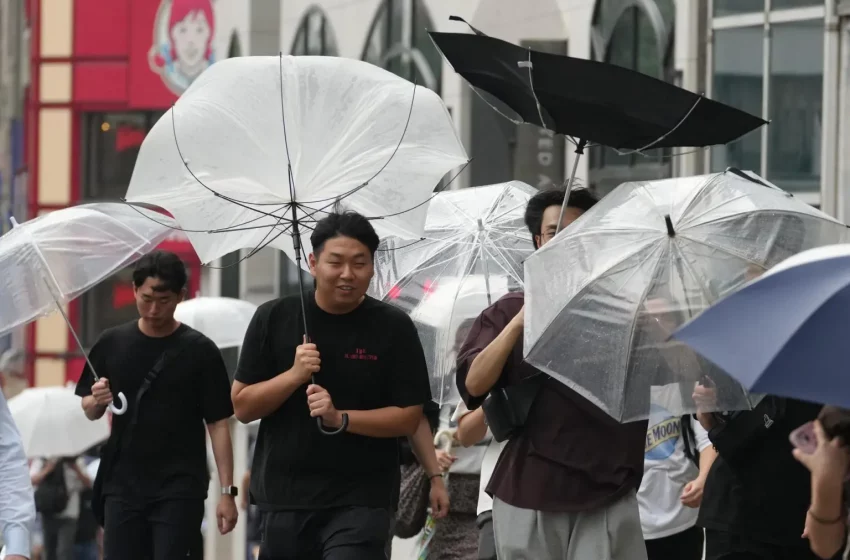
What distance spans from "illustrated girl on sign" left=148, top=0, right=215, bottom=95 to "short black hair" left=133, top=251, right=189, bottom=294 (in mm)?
23026

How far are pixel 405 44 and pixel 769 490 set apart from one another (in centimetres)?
1595

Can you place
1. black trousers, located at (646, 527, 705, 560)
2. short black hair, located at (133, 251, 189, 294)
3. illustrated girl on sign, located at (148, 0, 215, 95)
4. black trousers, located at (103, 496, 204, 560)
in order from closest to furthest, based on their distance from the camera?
black trousers, located at (103, 496, 204, 560)
short black hair, located at (133, 251, 189, 294)
black trousers, located at (646, 527, 705, 560)
illustrated girl on sign, located at (148, 0, 215, 95)

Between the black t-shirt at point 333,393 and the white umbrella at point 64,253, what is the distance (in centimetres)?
182

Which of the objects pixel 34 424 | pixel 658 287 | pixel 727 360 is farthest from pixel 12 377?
pixel 727 360

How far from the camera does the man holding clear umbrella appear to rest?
21.2ft

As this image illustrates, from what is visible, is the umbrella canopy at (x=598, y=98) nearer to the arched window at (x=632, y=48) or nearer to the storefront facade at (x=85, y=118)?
the arched window at (x=632, y=48)

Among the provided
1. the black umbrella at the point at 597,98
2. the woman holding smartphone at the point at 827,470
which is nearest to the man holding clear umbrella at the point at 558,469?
the black umbrella at the point at 597,98

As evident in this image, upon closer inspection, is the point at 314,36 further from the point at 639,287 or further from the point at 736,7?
the point at 639,287

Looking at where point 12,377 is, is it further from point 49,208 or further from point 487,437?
point 49,208

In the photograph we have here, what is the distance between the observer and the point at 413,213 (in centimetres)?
721

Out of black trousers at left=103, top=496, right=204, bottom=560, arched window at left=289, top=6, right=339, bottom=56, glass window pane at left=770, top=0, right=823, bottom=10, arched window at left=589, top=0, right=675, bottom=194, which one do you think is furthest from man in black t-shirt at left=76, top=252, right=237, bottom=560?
arched window at left=289, top=6, right=339, bottom=56

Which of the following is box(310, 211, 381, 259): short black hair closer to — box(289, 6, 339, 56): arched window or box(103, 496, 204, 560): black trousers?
box(103, 496, 204, 560): black trousers

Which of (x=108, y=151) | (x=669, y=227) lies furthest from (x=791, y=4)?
(x=108, y=151)

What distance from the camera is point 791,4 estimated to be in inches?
543
